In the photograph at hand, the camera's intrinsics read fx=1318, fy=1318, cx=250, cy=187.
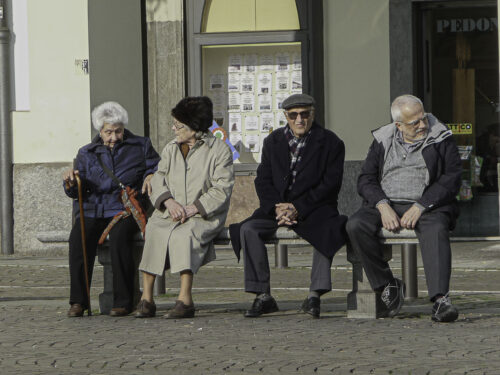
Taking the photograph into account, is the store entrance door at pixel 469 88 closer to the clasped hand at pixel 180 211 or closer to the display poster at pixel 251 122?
the display poster at pixel 251 122

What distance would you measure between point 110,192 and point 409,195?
2.06m

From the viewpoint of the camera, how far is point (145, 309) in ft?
28.2

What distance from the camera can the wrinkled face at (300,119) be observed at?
878 centimetres

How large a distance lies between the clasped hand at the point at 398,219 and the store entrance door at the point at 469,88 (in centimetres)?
662

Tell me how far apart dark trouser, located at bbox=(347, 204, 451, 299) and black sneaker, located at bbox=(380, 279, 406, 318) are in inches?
1.9

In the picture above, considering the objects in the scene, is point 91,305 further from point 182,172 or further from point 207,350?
point 207,350

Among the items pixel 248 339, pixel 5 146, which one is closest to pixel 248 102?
pixel 5 146

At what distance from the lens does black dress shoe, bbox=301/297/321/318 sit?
8.38 m

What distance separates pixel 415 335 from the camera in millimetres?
7516

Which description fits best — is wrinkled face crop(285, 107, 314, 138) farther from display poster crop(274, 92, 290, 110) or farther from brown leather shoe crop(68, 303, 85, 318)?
display poster crop(274, 92, 290, 110)

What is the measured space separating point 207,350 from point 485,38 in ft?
28.0

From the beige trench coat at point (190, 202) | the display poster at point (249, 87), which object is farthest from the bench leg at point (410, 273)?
the display poster at point (249, 87)

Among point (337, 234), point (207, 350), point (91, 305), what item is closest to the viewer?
point (207, 350)

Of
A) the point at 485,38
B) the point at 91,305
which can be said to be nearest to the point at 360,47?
the point at 485,38
